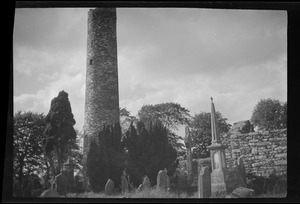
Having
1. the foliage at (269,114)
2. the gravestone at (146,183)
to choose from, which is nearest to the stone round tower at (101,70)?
the gravestone at (146,183)

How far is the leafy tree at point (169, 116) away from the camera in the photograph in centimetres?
886

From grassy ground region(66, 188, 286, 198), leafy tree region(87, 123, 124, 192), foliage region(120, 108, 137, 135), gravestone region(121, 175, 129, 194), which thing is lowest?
grassy ground region(66, 188, 286, 198)

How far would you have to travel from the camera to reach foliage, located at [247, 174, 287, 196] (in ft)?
26.4

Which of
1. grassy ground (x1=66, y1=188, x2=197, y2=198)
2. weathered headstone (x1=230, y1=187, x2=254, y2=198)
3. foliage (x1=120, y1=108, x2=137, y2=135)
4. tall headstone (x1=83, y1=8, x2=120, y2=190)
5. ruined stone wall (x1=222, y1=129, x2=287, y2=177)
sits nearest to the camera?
grassy ground (x1=66, y1=188, x2=197, y2=198)

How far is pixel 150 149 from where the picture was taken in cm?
894

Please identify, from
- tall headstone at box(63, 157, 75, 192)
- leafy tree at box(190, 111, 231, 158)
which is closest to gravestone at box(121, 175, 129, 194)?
tall headstone at box(63, 157, 75, 192)

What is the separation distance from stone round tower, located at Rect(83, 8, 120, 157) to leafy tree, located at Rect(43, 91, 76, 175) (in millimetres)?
1446

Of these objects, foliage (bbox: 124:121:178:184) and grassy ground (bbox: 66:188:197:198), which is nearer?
grassy ground (bbox: 66:188:197:198)

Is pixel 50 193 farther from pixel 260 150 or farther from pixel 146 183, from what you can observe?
pixel 260 150

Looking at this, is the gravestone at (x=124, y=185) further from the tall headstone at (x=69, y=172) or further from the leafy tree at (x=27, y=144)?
the leafy tree at (x=27, y=144)

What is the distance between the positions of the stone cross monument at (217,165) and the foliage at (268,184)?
54cm

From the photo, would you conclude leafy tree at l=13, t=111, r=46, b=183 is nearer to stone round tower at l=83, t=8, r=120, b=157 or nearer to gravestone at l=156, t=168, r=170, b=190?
stone round tower at l=83, t=8, r=120, b=157
